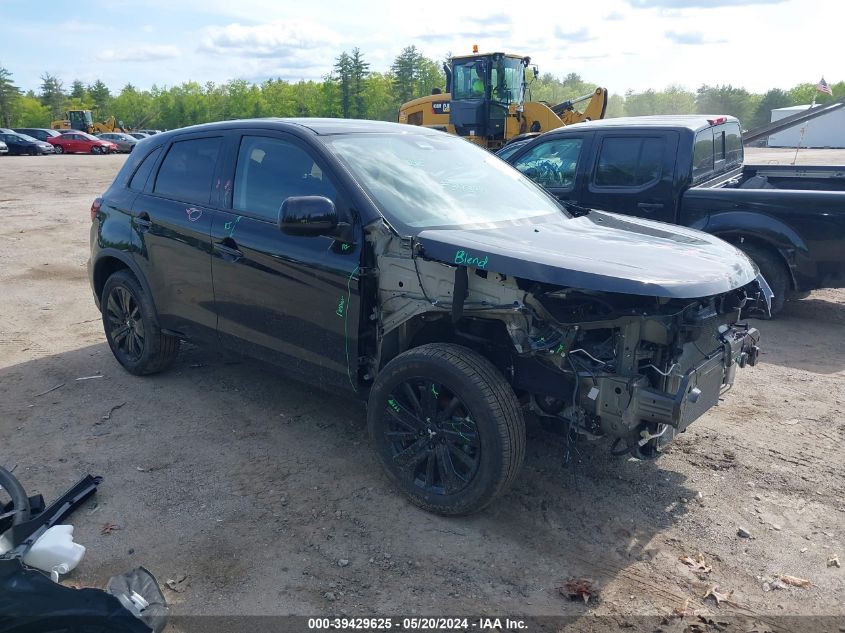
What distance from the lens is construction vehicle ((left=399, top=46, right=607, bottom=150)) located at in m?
15.8

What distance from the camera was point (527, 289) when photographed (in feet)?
10.8

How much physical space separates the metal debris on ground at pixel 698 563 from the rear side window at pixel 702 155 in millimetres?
4557

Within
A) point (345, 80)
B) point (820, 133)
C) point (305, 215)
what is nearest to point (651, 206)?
point (305, 215)

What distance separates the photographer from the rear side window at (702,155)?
687 centimetres

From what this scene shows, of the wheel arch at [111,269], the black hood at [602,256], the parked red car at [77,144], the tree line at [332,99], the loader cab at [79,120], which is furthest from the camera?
the tree line at [332,99]

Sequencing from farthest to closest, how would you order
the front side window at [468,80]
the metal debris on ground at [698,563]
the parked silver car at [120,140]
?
the parked silver car at [120,140] → the front side window at [468,80] → the metal debris on ground at [698,563]

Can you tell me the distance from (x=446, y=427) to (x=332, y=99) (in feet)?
276

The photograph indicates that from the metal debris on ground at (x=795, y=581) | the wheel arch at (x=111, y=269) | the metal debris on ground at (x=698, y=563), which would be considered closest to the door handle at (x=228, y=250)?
the wheel arch at (x=111, y=269)

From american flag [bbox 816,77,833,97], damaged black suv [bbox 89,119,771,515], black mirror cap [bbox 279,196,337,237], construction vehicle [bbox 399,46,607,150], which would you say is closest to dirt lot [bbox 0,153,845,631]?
damaged black suv [bbox 89,119,771,515]

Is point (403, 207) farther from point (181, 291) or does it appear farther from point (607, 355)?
point (181, 291)

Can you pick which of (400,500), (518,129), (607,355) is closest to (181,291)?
(400,500)

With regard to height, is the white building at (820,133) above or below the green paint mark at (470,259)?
above

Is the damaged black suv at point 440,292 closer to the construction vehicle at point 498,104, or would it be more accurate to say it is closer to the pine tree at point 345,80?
the construction vehicle at point 498,104

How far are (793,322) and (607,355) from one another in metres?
4.64
